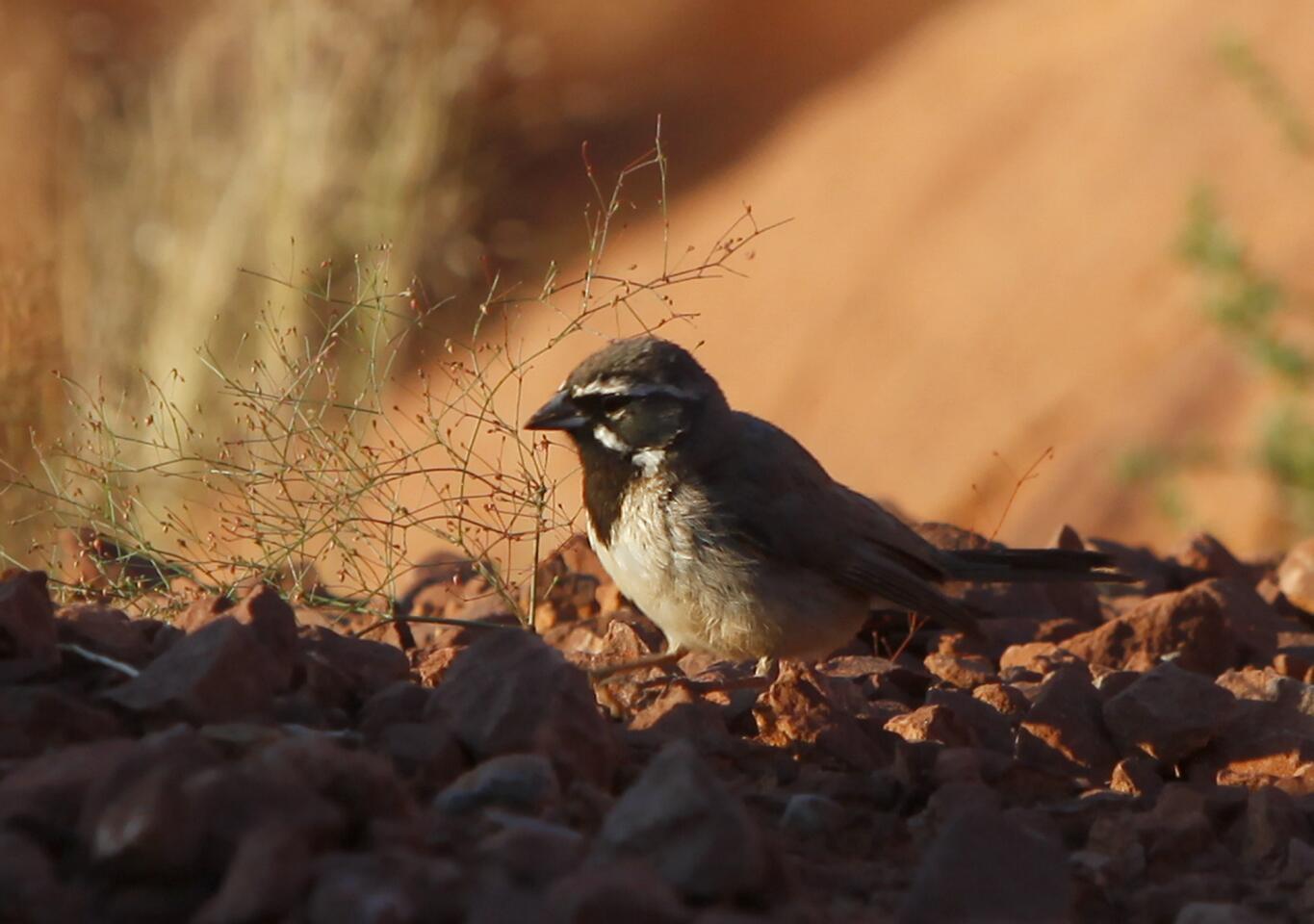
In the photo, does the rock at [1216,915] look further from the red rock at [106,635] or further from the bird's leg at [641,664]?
the red rock at [106,635]

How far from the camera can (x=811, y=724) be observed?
4.44 metres

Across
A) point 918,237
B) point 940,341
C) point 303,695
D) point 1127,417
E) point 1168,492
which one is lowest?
point 303,695

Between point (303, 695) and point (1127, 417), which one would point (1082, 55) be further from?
point (303, 695)

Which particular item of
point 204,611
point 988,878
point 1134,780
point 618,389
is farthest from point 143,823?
point 618,389

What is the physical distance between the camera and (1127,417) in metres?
13.2

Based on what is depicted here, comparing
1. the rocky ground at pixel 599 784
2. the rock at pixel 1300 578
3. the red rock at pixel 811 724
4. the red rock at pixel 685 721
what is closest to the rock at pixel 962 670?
the rocky ground at pixel 599 784

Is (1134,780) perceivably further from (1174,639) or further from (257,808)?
(257,808)

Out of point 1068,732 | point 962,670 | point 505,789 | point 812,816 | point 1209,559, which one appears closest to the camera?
point 505,789

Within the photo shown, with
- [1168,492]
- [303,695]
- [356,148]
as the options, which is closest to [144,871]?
[303,695]

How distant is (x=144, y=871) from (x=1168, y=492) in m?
7.81

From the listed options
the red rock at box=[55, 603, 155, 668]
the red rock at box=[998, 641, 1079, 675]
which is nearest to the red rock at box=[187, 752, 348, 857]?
the red rock at box=[55, 603, 155, 668]

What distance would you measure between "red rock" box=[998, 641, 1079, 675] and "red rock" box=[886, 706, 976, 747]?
1.26 metres

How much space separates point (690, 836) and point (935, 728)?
156 cm

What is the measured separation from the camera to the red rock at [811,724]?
4.42 metres
